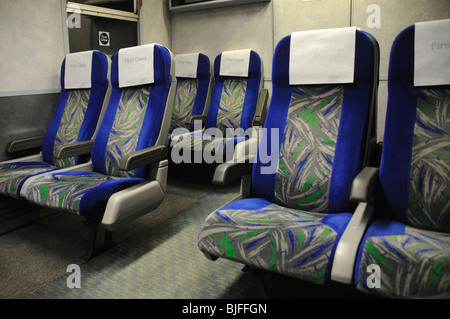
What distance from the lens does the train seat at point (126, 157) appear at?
1745mm

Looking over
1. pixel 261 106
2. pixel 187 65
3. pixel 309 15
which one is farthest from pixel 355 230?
pixel 187 65

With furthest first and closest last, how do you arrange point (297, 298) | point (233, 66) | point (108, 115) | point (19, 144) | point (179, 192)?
point (233, 66) → point (179, 192) → point (19, 144) → point (108, 115) → point (297, 298)

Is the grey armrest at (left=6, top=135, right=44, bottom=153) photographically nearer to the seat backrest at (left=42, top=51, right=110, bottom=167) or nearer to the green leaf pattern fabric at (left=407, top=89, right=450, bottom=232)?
the seat backrest at (left=42, top=51, right=110, bottom=167)

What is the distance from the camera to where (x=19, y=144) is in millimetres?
2486

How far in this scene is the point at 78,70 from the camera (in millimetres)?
2551

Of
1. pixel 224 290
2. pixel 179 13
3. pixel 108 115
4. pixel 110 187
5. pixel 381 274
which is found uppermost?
pixel 179 13

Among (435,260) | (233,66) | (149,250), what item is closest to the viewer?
(435,260)

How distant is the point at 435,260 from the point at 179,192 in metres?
2.33

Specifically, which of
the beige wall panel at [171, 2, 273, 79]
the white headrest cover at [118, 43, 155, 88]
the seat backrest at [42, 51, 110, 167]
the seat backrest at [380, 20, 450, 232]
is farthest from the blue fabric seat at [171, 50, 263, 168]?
the seat backrest at [380, 20, 450, 232]

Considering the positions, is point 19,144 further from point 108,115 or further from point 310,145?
point 310,145

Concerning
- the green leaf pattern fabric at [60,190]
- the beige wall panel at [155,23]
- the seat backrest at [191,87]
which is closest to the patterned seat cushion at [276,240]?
the green leaf pattern fabric at [60,190]

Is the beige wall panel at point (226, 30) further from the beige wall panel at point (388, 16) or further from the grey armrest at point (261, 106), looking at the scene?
the beige wall panel at point (388, 16)

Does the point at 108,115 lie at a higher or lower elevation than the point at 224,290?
higher

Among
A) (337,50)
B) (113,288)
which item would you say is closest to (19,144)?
(113,288)
